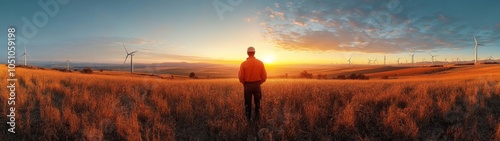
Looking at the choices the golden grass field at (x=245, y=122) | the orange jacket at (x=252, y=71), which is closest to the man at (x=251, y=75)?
the orange jacket at (x=252, y=71)

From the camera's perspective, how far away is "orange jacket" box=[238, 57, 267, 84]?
308 inches

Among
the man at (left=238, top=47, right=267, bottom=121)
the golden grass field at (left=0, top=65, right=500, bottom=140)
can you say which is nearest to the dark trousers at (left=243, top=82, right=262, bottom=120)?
the man at (left=238, top=47, right=267, bottom=121)

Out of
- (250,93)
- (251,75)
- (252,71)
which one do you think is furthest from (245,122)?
(252,71)

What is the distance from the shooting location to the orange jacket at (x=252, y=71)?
782 centimetres

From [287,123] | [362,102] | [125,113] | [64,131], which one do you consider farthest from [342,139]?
[64,131]

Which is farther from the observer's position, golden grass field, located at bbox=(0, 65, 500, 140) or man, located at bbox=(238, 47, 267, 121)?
man, located at bbox=(238, 47, 267, 121)

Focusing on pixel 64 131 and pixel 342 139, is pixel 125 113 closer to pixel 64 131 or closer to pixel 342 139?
pixel 64 131

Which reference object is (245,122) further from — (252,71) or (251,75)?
(252,71)

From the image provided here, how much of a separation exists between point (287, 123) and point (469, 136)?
4268mm

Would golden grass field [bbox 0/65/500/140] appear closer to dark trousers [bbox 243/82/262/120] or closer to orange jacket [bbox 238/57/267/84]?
dark trousers [bbox 243/82/262/120]

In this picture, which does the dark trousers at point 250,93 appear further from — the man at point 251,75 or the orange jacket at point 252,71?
the orange jacket at point 252,71

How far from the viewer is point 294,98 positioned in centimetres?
1020

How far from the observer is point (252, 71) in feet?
25.6

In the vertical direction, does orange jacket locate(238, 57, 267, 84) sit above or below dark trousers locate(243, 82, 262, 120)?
above
